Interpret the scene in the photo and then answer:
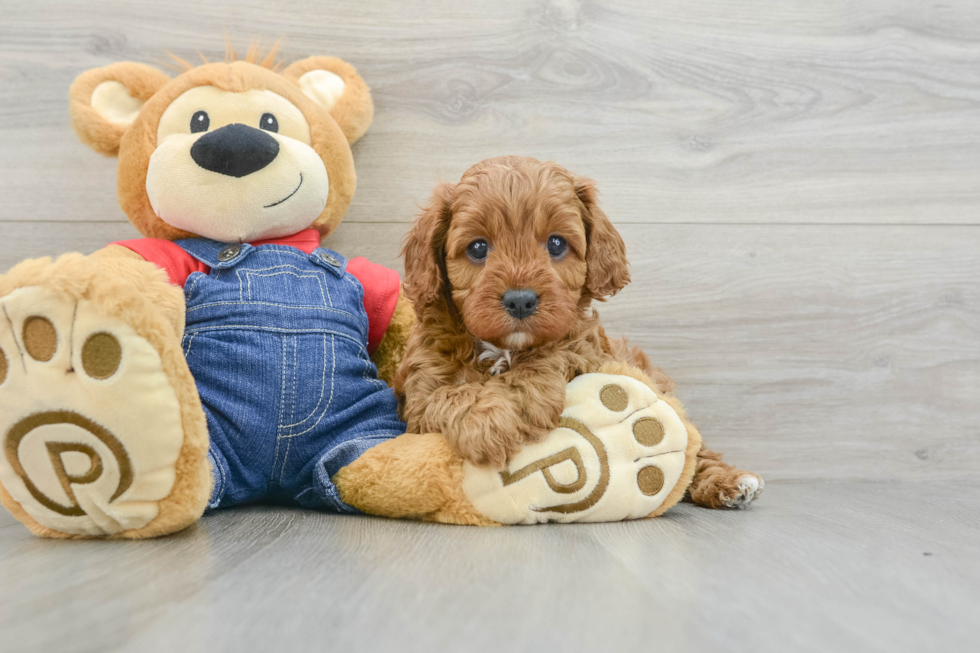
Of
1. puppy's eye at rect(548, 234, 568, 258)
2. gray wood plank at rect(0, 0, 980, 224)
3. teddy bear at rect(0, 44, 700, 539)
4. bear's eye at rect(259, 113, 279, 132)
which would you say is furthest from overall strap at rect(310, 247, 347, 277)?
puppy's eye at rect(548, 234, 568, 258)

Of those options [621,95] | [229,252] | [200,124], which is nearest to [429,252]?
[229,252]

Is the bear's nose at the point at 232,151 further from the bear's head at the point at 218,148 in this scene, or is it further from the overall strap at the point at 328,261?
the overall strap at the point at 328,261

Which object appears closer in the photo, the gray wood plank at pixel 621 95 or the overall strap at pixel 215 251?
the overall strap at pixel 215 251

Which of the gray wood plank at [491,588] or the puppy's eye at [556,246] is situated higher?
the puppy's eye at [556,246]

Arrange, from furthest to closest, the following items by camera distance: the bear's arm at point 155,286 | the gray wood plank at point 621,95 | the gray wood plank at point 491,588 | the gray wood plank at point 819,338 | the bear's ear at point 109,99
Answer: the gray wood plank at point 819,338
the gray wood plank at point 621,95
the bear's ear at point 109,99
the bear's arm at point 155,286
the gray wood plank at point 491,588

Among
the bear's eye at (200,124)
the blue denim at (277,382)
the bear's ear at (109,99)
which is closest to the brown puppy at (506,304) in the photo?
the blue denim at (277,382)

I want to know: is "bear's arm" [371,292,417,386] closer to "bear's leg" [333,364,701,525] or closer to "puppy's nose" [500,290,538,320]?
"bear's leg" [333,364,701,525]

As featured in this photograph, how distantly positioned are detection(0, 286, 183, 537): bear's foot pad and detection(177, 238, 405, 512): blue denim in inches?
8.9

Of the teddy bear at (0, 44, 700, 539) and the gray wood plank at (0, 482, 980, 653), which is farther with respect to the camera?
the teddy bear at (0, 44, 700, 539)

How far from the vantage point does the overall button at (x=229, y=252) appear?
1.47 metres

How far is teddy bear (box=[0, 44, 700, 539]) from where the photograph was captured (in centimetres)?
99

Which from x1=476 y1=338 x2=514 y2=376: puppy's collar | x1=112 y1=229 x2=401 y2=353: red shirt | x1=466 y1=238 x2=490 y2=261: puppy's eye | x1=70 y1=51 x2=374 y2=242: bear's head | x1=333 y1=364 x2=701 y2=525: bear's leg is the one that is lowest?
x1=333 y1=364 x2=701 y2=525: bear's leg

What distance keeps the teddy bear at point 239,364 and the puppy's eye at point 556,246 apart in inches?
10.5

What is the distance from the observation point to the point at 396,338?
5.51 ft
